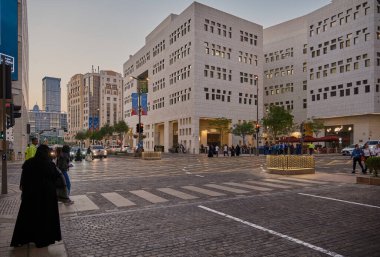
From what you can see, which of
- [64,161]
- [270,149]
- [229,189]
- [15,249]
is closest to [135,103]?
[270,149]

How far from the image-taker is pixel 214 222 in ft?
24.8

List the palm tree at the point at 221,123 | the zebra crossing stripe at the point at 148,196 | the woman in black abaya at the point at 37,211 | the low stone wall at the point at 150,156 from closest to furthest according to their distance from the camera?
the woman in black abaya at the point at 37,211, the zebra crossing stripe at the point at 148,196, the low stone wall at the point at 150,156, the palm tree at the point at 221,123

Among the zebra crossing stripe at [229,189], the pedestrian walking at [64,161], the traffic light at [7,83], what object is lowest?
the zebra crossing stripe at [229,189]

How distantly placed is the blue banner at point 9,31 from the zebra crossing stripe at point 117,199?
2528cm

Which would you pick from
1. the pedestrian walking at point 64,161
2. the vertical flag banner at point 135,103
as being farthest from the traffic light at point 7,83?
the vertical flag banner at point 135,103

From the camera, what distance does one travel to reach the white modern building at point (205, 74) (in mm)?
60438

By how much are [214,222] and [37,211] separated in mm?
3861

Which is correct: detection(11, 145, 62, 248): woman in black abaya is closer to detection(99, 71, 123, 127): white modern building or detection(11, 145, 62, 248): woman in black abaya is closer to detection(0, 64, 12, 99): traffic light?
detection(0, 64, 12, 99): traffic light

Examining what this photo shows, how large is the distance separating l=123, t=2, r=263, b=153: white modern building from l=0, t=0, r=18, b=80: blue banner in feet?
108

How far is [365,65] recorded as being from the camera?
56.0m

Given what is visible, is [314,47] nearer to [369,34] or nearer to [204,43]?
[369,34]

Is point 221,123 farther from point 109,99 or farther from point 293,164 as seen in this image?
point 109,99

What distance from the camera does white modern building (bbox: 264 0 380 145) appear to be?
2165 inches

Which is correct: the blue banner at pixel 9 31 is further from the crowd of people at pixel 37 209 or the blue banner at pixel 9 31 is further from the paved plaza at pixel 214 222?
the crowd of people at pixel 37 209
